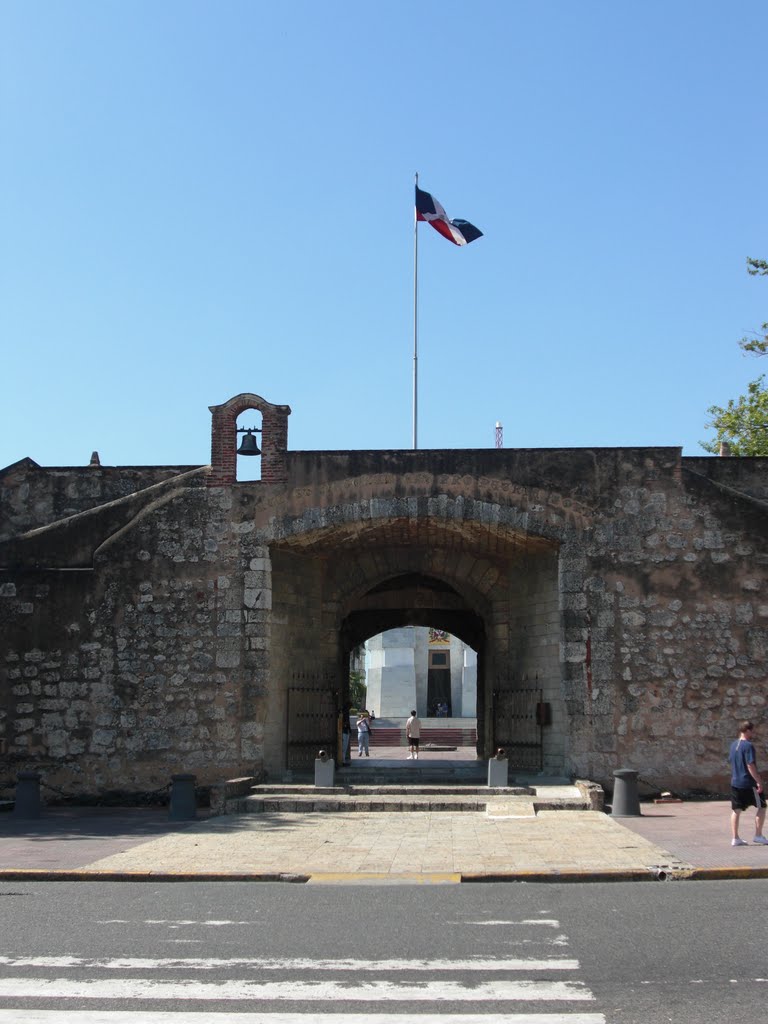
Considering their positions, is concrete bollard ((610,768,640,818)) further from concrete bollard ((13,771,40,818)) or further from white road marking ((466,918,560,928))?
concrete bollard ((13,771,40,818))

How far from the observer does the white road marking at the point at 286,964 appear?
6.04 m

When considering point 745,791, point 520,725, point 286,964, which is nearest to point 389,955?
point 286,964

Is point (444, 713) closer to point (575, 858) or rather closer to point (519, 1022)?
point (575, 858)

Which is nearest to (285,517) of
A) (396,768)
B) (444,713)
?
(396,768)

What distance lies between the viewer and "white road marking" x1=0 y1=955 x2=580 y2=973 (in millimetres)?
6039

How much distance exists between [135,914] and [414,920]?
6.82 feet

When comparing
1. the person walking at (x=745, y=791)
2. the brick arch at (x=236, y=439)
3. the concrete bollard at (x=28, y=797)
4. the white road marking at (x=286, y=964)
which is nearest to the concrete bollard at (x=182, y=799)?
the concrete bollard at (x=28, y=797)

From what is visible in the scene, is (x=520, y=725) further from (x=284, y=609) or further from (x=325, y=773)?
(x=284, y=609)

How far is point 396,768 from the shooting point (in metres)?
17.6

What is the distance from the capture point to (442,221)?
21.3 meters

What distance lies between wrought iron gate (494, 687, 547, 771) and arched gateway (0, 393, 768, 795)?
9 centimetres

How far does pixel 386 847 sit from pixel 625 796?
4.03m

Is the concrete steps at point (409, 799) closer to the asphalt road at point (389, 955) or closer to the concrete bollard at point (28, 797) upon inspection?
the concrete bollard at point (28, 797)

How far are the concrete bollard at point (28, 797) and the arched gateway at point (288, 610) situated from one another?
1632 mm
